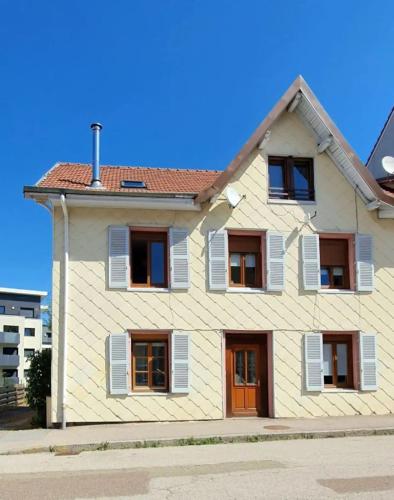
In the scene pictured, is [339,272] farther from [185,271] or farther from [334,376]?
[185,271]

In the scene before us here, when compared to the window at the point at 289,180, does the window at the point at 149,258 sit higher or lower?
lower

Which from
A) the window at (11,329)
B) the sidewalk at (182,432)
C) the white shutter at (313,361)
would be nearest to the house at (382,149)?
the white shutter at (313,361)

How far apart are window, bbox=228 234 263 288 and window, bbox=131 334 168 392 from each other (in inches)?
95.4

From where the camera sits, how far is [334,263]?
15.7 metres

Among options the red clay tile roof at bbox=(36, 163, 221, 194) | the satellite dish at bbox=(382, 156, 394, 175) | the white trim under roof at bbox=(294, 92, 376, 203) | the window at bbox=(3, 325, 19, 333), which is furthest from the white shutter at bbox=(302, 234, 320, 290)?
the window at bbox=(3, 325, 19, 333)

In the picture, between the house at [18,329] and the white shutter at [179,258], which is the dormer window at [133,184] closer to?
the white shutter at [179,258]

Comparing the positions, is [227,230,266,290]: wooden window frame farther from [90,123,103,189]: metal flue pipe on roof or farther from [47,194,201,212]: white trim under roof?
[90,123,103,189]: metal flue pipe on roof

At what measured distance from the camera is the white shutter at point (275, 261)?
48.8 feet

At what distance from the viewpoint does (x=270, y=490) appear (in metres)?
6.98

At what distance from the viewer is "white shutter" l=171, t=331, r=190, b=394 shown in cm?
1416

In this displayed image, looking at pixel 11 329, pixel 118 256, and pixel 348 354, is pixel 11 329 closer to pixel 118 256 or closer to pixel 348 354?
pixel 118 256

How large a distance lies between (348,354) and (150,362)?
5243 millimetres

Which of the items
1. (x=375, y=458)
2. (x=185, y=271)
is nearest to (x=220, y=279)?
(x=185, y=271)

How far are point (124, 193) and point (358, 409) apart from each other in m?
8.00
